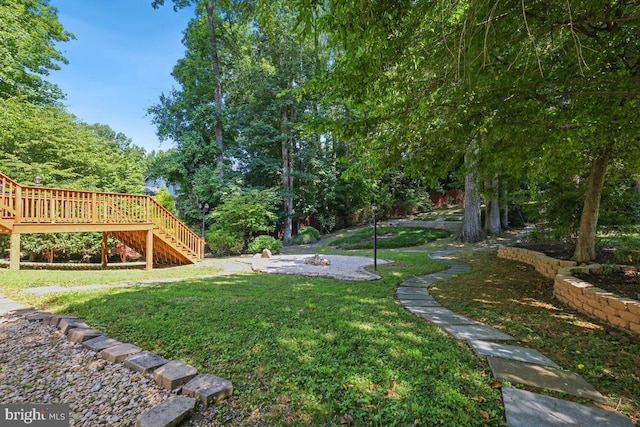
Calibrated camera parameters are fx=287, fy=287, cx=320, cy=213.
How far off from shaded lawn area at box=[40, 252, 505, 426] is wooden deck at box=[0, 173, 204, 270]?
3467 millimetres

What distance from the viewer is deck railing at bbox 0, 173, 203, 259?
6098 millimetres

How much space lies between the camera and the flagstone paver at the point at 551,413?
1.66 m

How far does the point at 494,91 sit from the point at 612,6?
123 cm

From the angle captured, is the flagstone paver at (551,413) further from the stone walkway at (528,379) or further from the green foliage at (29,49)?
the green foliage at (29,49)

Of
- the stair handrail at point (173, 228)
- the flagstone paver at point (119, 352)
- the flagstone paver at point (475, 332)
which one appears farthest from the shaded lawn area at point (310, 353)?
the stair handrail at point (173, 228)

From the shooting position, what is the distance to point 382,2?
2439mm

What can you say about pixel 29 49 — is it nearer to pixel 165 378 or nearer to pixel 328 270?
pixel 328 270

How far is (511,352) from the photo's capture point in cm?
258

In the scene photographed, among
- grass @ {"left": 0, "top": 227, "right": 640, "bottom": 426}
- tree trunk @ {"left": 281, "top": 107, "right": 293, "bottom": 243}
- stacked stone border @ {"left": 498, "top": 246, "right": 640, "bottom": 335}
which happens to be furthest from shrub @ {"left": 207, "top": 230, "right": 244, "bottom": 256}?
stacked stone border @ {"left": 498, "top": 246, "right": 640, "bottom": 335}

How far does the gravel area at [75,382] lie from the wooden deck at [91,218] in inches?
192

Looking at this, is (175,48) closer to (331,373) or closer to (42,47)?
(42,47)

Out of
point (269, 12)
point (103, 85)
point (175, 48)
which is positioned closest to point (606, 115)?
point (269, 12)

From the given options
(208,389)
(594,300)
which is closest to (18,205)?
(208,389)

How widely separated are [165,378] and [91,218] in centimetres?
702
